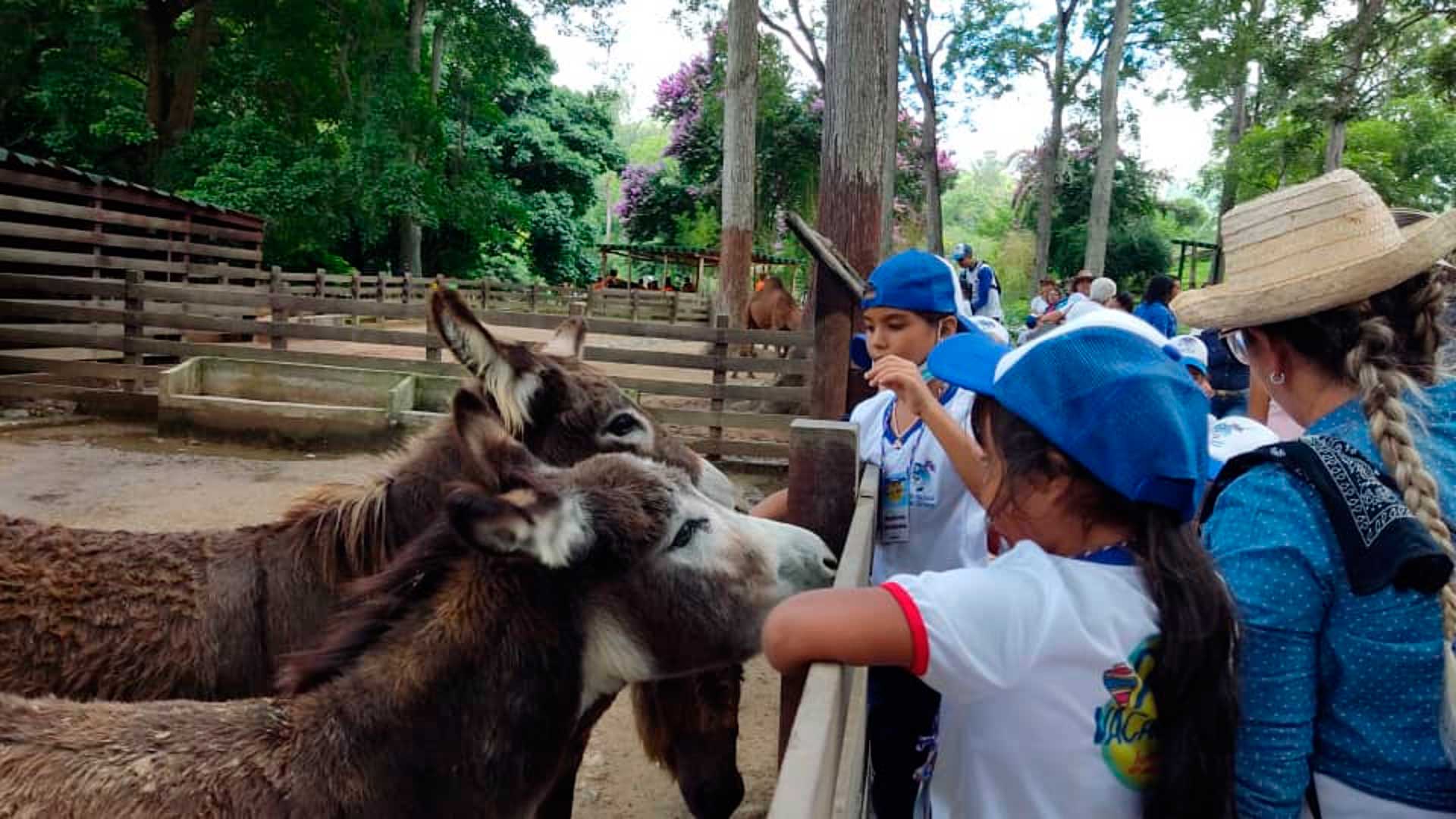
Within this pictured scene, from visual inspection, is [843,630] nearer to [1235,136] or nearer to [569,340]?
[569,340]

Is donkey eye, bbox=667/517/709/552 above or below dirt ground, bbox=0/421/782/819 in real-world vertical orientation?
above

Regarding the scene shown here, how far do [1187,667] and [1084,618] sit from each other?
0.16 m

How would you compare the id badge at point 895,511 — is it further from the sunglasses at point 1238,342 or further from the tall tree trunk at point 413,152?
the tall tree trunk at point 413,152

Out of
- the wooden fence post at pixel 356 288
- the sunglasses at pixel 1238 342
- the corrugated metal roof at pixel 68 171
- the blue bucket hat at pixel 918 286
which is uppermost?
the corrugated metal roof at pixel 68 171

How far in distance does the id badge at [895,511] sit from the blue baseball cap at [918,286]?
57 centimetres

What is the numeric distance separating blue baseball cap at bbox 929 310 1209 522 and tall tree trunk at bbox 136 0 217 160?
24427 millimetres

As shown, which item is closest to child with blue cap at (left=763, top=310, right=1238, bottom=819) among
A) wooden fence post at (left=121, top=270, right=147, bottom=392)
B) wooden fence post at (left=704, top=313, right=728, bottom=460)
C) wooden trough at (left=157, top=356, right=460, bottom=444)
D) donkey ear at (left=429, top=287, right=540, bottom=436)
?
donkey ear at (left=429, top=287, right=540, bottom=436)

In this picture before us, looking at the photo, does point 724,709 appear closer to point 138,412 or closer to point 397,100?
point 138,412

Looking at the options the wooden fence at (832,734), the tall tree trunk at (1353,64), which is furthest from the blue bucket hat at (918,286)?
the tall tree trunk at (1353,64)

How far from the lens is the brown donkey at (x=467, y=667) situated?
1.82 m

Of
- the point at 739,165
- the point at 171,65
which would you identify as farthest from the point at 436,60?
the point at 739,165

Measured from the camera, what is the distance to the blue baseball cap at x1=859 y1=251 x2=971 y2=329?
9.49ft

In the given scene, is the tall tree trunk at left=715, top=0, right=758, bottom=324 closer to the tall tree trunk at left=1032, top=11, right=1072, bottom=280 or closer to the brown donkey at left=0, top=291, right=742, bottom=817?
the brown donkey at left=0, top=291, right=742, bottom=817

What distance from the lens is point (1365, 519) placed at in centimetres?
135
